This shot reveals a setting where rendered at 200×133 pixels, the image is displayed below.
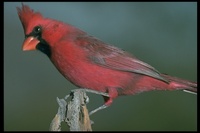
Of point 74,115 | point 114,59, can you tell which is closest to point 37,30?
point 114,59

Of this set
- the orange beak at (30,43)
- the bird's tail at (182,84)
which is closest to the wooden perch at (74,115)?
the orange beak at (30,43)

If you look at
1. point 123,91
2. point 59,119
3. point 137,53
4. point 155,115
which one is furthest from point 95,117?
point 59,119

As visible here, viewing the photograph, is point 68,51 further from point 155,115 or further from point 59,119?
point 155,115

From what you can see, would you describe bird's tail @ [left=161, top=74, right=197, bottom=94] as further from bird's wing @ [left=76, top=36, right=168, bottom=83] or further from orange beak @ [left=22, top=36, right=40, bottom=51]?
orange beak @ [left=22, top=36, right=40, bottom=51]

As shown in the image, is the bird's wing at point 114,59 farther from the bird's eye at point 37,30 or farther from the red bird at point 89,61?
the bird's eye at point 37,30

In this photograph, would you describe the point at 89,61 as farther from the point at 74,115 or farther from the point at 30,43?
the point at 74,115

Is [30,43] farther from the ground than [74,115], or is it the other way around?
[30,43]
